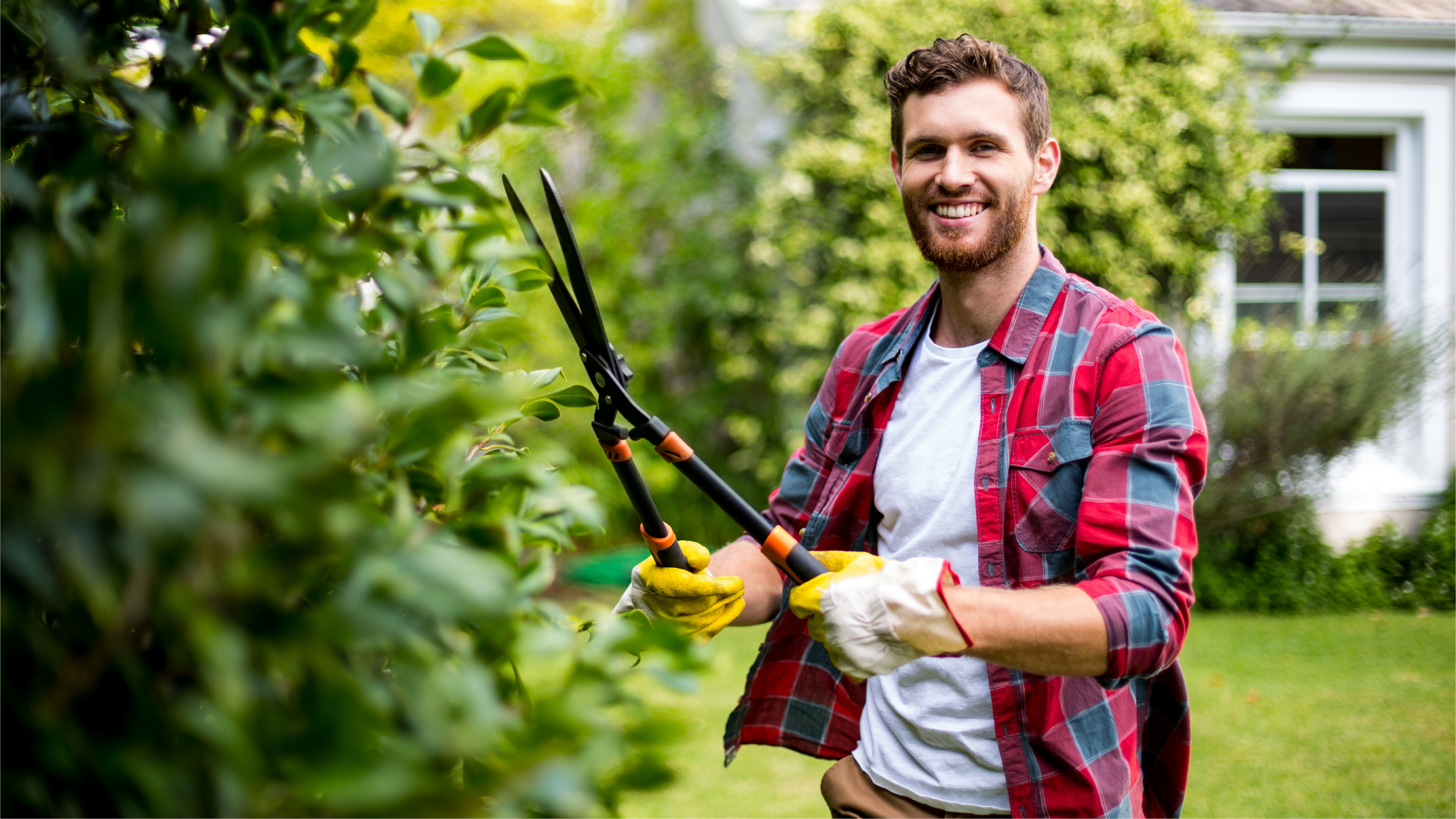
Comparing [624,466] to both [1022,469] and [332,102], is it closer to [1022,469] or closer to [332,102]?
[1022,469]

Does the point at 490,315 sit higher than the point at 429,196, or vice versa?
the point at 429,196

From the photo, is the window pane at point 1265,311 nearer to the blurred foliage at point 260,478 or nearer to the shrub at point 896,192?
the shrub at point 896,192

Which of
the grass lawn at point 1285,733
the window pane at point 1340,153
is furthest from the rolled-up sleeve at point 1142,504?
the window pane at point 1340,153

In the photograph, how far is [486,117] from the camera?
0.99 m

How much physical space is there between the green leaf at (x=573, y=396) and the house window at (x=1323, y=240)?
6344 mm

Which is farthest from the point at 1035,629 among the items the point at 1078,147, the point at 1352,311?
the point at 1352,311

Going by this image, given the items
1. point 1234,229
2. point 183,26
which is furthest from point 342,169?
point 1234,229

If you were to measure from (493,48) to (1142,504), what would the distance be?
1.23m

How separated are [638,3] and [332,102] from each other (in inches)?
464

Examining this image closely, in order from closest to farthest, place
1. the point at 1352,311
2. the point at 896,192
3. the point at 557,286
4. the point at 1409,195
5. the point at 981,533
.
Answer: the point at 557,286 < the point at 981,533 < the point at 896,192 < the point at 1352,311 < the point at 1409,195

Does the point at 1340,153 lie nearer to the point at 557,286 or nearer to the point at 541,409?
the point at 557,286

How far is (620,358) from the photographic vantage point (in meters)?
1.81

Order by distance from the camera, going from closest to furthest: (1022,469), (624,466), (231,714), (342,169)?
(231,714)
(342,169)
(624,466)
(1022,469)

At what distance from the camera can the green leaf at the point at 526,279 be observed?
3.98ft
